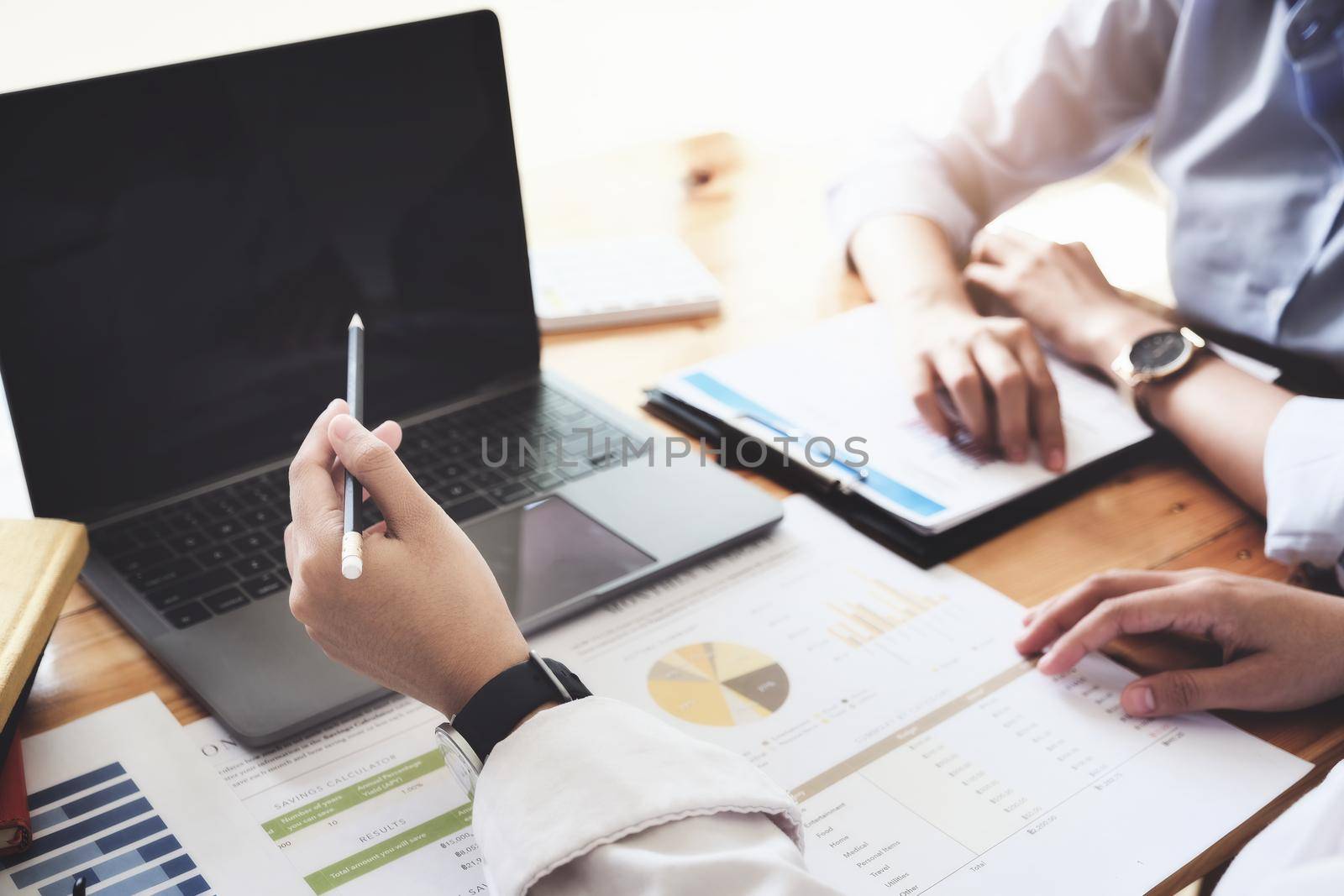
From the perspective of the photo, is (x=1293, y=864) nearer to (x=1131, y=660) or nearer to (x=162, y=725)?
(x=1131, y=660)

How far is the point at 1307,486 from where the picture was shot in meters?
0.79

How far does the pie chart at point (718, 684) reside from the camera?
0.67 m

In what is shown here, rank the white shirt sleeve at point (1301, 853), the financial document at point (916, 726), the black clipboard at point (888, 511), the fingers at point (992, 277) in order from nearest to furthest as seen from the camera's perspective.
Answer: the white shirt sleeve at point (1301, 853)
the financial document at point (916, 726)
the black clipboard at point (888, 511)
the fingers at point (992, 277)

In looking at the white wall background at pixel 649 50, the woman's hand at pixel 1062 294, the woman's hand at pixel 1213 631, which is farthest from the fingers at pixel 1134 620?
the white wall background at pixel 649 50

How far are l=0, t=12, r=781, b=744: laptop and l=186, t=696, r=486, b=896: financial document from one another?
17 mm

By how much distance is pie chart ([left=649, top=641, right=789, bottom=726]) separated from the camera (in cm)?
67

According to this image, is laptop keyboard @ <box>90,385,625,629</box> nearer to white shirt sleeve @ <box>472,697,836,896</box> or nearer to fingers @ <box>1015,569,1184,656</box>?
white shirt sleeve @ <box>472,697,836,896</box>

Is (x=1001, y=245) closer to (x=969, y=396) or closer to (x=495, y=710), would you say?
(x=969, y=396)

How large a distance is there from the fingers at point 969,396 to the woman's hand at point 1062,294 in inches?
5.9

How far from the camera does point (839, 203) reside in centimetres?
124

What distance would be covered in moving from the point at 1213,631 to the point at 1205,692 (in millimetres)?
55

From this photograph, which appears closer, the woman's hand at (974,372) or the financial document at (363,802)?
the financial document at (363,802)

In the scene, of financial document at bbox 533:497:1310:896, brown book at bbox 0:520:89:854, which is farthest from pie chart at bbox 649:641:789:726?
brown book at bbox 0:520:89:854

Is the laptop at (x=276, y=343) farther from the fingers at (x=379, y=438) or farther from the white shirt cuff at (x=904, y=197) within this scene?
the white shirt cuff at (x=904, y=197)
